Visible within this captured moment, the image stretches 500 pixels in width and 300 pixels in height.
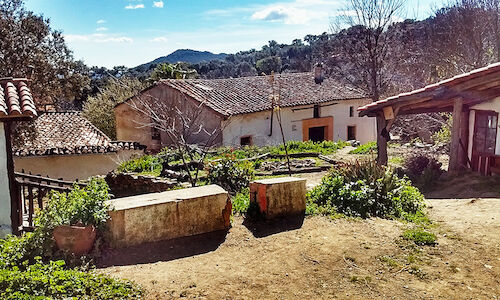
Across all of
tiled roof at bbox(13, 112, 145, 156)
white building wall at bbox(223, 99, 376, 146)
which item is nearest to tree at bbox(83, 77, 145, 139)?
tiled roof at bbox(13, 112, 145, 156)

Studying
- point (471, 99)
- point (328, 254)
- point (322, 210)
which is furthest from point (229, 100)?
point (328, 254)

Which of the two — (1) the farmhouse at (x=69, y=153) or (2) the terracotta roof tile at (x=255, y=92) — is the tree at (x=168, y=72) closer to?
(2) the terracotta roof tile at (x=255, y=92)

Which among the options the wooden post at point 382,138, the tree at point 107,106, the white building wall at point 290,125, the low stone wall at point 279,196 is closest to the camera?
the low stone wall at point 279,196

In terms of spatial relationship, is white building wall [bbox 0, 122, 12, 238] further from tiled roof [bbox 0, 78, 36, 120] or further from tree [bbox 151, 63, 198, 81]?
tree [bbox 151, 63, 198, 81]

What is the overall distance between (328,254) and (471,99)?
7.56 m

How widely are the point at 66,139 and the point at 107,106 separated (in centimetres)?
1146

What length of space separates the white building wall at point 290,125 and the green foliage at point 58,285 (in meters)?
13.1

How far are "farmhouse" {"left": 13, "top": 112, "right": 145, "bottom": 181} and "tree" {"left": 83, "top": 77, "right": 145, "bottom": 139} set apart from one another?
9362 millimetres

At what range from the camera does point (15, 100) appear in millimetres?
7000

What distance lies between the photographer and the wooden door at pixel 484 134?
10.4 meters

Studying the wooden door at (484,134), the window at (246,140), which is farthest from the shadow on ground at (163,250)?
the window at (246,140)

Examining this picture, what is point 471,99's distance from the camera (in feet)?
34.2

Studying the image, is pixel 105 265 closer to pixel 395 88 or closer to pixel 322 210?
pixel 322 210

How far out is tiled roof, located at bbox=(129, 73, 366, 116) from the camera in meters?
20.8
